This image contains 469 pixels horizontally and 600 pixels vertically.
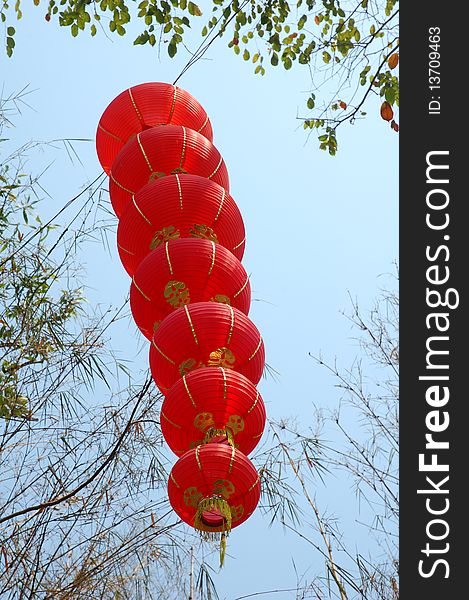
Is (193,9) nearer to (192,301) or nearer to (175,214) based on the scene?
(175,214)

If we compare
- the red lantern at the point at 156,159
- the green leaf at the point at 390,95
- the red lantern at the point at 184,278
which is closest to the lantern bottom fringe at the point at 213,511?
the red lantern at the point at 184,278

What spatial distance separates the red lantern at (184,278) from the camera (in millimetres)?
2812

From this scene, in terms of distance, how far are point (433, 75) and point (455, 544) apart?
1.45 metres

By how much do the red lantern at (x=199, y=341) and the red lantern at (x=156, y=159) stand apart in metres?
0.75

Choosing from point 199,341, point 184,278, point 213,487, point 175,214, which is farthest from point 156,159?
point 213,487

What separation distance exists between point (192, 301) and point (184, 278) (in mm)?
96

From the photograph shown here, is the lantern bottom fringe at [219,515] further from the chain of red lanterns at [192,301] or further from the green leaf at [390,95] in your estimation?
the green leaf at [390,95]

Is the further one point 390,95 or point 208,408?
point 390,95

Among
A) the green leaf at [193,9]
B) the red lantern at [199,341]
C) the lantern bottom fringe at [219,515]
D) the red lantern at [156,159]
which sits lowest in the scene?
the lantern bottom fringe at [219,515]

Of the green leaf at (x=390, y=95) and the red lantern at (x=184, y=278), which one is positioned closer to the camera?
the red lantern at (x=184, y=278)

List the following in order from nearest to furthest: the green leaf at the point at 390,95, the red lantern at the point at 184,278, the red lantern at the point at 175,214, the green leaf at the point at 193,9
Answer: the red lantern at the point at 184,278, the red lantern at the point at 175,214, the green leaf at the point at 390,95, the green leaf at the point at 193,9

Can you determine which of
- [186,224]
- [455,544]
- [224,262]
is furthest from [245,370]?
[455,544]

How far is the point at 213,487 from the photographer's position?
2.48m

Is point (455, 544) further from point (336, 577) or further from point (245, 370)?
point (245, 370)
